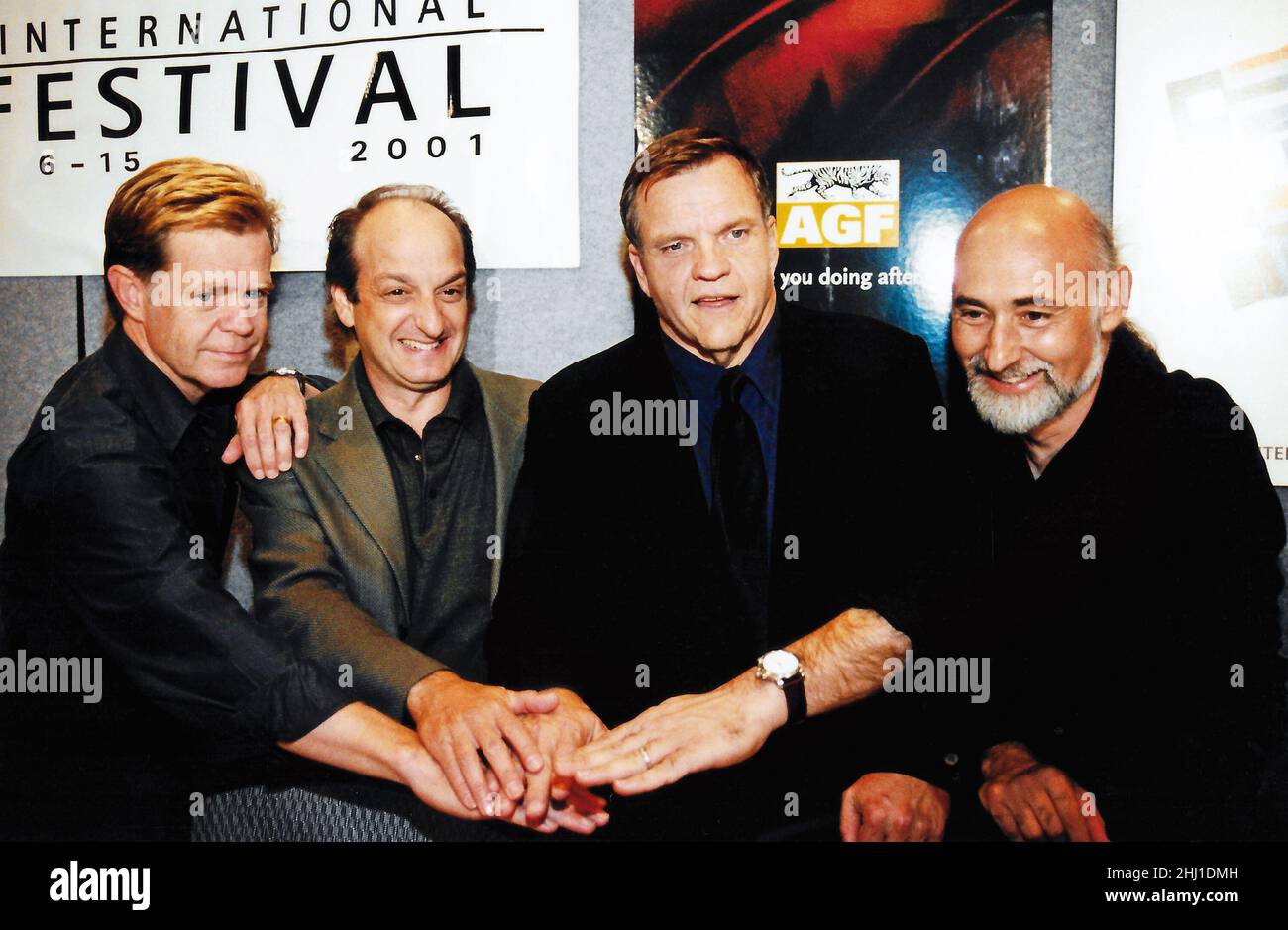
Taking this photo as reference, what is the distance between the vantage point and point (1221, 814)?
69.0 inches

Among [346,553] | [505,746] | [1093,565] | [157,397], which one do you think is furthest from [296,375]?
[1093,565]

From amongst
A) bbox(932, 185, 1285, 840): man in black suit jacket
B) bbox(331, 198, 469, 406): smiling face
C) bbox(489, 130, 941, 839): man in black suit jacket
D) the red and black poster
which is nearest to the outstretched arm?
bbox(489, 130, 941, 839): man in black suit jacket

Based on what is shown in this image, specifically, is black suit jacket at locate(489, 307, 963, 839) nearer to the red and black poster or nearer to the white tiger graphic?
the red and black poster

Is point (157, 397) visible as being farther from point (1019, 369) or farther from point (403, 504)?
point (1019, 369)

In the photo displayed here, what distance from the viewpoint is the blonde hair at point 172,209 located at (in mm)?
1831

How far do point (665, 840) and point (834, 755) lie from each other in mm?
383

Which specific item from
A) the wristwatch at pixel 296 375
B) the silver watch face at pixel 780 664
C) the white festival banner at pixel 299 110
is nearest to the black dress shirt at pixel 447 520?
the wristwatch at pixel 296 375

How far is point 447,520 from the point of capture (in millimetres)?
1758

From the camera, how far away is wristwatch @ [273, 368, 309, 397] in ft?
5.97

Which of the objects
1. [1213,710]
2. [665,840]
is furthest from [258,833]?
[1213,710]

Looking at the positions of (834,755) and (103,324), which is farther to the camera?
(103,324)

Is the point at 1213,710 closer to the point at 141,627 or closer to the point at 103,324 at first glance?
the point at 141,627

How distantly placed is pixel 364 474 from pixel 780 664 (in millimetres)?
887
